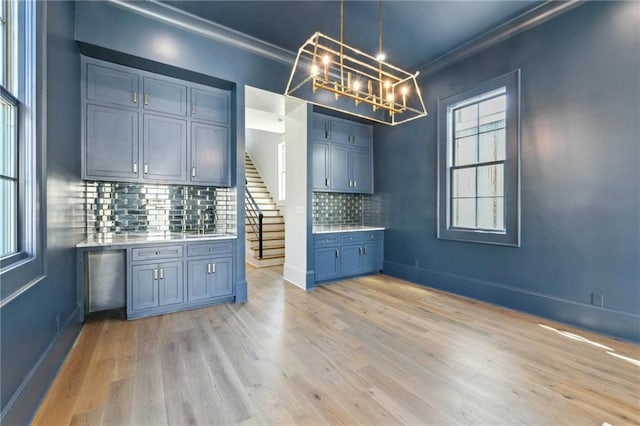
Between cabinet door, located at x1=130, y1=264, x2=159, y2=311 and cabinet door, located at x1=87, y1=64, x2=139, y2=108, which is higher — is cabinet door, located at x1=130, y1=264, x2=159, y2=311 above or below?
below

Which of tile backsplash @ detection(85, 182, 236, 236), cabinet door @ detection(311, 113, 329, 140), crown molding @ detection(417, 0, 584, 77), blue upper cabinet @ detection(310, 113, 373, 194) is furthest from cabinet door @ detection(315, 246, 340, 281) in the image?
crown molding @ detection(417, 0, 584, 77)

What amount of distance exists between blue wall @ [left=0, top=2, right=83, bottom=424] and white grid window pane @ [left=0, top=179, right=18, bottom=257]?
0.92 feet

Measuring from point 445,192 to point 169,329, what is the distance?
3917 mm

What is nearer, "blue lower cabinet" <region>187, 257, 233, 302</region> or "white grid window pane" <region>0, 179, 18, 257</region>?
"white grid window pane" <region>0, 179, 18, 257</region>

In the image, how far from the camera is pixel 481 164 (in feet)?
11.9

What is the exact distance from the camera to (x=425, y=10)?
296 centimetres

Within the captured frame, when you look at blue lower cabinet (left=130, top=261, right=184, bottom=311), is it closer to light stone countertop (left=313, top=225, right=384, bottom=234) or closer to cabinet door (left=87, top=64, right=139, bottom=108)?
cabinet door (left=87, top=64, right=139, bottom=108)

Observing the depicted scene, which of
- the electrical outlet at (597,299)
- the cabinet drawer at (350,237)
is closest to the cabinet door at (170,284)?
the cabinet drawer at (350,237)

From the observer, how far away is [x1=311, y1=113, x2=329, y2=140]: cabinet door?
4.59m

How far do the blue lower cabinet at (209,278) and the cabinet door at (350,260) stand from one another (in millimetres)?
1884

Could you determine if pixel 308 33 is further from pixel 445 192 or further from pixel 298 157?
pixel 445 192

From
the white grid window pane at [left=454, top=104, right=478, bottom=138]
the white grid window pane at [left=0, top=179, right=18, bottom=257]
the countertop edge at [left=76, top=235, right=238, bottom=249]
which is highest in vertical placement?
the white grid window pane at [left=454, top=104, right=478, bottom=138]

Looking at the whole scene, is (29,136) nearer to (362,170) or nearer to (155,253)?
(155,253)

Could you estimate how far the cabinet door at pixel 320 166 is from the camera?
459 centimetres
